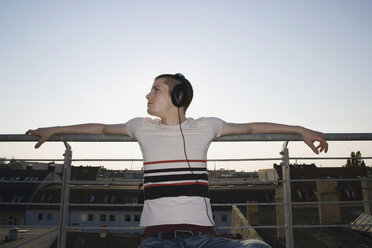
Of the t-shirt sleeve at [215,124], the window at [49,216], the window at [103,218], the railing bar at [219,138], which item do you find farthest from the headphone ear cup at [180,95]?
the window at [49,216]

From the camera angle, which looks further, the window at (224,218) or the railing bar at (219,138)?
the window at (224,218)

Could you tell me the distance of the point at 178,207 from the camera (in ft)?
5.84

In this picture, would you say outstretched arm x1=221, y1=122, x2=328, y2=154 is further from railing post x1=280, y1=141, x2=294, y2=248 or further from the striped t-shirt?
the striped t-shirt

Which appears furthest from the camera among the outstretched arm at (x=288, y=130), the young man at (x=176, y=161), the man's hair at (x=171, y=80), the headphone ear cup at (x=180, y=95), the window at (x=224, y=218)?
the window at (x=224, y=218)

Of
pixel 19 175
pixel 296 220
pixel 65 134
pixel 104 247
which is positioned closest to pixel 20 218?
pixel 19 175

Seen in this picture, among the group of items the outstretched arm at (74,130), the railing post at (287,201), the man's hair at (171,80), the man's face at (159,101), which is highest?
the man's hair at (171,80)

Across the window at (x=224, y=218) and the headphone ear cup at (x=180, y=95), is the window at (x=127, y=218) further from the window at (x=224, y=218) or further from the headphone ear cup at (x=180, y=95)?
the headphone ear cup at (x=180, y=95)

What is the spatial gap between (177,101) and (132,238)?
21.2 metres

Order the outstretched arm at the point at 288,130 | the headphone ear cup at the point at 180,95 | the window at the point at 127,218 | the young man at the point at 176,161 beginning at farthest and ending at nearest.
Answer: the window at the point at 127,218, the outstretched arm at the point at 288,130, the headphone ear cup at the point at 180,95, the young man at the point at 176,161

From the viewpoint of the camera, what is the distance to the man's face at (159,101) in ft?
6.88

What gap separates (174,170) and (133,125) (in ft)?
1.70

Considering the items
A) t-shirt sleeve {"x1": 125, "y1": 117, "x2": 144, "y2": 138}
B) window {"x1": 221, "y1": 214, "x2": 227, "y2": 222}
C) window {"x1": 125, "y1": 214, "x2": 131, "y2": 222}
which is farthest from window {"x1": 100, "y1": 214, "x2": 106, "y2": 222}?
t-shirt sleeve {"x1": 125, "y1": 117, "x2": 144, "y2": 138}

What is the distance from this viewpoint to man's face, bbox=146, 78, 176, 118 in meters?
2.10

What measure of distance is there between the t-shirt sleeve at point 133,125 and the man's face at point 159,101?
0.12 m
